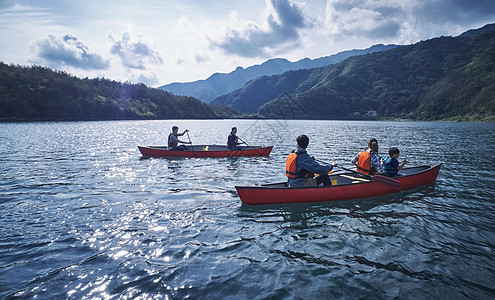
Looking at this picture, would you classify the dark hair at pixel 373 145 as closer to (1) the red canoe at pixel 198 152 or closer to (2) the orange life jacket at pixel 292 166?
(2) the orange life jacket at pixel 292 166

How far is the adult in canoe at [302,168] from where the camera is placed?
10242 mm

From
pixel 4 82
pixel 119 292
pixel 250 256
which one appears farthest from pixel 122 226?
pixel 4 82

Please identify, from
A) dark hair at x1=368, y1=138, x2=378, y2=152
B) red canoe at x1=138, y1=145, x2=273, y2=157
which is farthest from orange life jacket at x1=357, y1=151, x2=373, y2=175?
red canoe at x1=138, y1=145, x2=273, y2=157

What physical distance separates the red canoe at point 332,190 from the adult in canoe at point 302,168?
0.35m

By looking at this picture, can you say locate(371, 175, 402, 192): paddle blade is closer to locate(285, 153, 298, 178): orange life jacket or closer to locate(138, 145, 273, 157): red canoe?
locate(285, 153, 298, 178): orange life jacket

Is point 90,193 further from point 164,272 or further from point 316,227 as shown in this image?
point 316,227

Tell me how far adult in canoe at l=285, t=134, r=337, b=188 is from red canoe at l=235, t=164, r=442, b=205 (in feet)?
1.16

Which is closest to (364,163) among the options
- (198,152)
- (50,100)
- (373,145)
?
(373,145)

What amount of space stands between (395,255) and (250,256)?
3951 millimetres

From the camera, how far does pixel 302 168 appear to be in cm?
1059

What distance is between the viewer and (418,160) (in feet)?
73.3

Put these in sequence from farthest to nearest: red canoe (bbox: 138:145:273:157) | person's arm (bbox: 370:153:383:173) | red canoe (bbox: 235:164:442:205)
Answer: red canoe (bbox: 138:145:273:157), person's arm (bbox: 370:153:383:173), red canoe (bbox: 235:164:442:205)

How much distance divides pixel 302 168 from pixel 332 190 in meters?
1.75

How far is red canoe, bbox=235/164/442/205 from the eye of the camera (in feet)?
34.2
